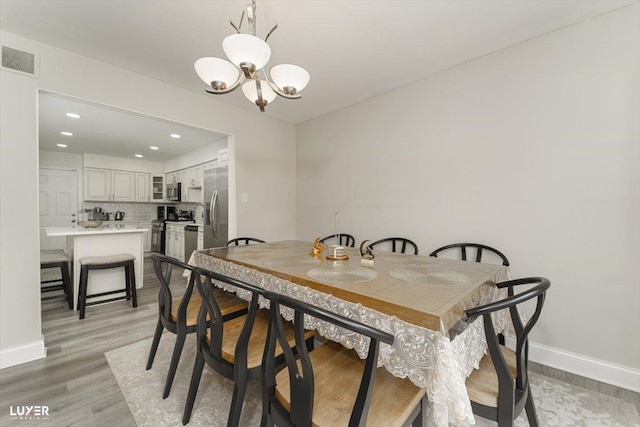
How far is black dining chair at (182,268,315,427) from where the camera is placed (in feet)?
3.82

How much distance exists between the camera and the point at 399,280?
1340 mm

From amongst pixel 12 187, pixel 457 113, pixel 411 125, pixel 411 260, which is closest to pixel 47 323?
pixel 12 187

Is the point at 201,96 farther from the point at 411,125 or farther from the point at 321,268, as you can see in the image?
the point at 321,268

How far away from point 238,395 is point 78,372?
5.11 feet

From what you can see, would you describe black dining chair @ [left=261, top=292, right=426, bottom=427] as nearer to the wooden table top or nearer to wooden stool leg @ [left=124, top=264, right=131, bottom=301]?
the wooden table top

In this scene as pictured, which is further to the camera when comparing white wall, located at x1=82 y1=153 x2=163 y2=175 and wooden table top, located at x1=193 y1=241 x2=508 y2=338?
white wall, located at x1=82 y1=153 x2=163 y2=175

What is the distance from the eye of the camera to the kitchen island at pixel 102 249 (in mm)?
3043

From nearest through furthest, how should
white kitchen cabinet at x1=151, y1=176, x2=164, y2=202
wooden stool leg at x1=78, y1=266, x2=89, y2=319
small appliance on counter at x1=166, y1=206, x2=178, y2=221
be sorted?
wooden stool leg at x1=78, y1=266, x2=89, y2=319, small appliance on counter at x1=166, y1=206, x2=178, y2=221, white kitchen cabinet at x1=151, y1=176, x2=164, y2=202

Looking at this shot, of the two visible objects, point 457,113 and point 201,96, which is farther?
point 201,96

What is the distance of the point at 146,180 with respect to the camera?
6672 mm

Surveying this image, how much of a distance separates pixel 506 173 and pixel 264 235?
2966mm

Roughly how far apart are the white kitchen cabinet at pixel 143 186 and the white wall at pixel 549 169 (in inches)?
250

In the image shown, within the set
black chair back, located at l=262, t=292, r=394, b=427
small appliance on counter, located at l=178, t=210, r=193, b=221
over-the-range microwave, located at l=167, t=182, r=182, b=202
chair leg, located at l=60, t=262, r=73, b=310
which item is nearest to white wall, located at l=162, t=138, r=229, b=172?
over-the-range microwave, located at l=167, t=182, r=182, b=202

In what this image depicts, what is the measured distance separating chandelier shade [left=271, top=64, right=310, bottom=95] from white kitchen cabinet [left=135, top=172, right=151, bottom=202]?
6.43 metres
